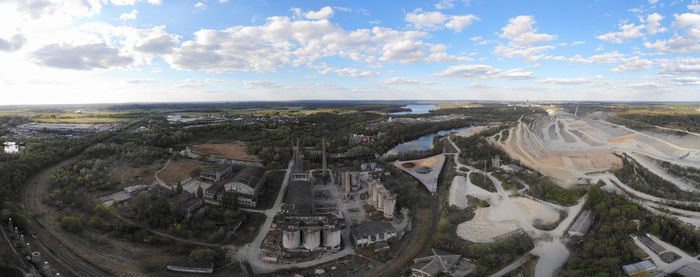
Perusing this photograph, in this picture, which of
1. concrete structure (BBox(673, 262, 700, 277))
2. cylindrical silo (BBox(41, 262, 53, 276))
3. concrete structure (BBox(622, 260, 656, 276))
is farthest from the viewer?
cylindrical silo (BBox(41, 262, 53, 276))

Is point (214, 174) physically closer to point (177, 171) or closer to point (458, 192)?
point (177, 171)

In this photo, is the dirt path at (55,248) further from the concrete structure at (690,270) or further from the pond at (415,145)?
the pond at (415,145)

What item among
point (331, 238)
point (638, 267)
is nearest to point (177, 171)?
point (331, 238)

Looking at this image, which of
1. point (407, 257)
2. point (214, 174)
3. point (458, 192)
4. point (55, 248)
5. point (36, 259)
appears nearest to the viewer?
point (36, 259)

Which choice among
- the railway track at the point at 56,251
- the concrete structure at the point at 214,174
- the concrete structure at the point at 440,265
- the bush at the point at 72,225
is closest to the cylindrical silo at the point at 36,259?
the railway track at the point at 56,251

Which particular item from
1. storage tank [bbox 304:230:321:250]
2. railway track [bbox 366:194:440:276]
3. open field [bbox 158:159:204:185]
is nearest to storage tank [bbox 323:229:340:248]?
storage tank [bbox 304:230:321:250]

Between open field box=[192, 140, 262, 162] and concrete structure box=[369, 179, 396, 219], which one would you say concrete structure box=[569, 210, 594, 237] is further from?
open field box=[192, 140, 262, 162]
